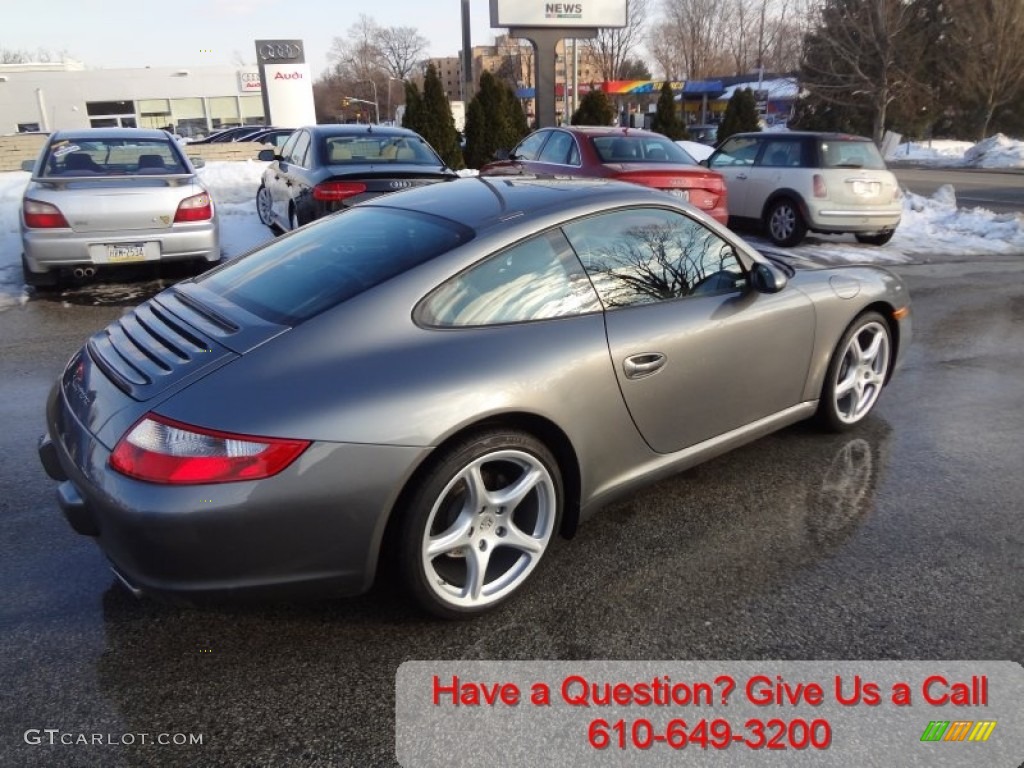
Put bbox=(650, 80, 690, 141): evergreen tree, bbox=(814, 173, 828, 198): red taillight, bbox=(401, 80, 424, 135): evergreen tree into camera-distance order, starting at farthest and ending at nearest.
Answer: bbox=(650, 80, 690, 141): evergreen tree
bbox=(401, 80, 424, 135): evergreen tree
bbox=(814, 173, 828, 198): red taillight

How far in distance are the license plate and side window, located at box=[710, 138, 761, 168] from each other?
28.0 feet

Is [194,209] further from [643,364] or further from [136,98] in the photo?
[136,98]

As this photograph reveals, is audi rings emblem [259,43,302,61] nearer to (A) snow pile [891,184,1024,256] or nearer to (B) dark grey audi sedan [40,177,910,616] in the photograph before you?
(A) snow pile [891,184,1024,256]

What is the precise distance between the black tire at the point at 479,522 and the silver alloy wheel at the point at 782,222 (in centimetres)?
909

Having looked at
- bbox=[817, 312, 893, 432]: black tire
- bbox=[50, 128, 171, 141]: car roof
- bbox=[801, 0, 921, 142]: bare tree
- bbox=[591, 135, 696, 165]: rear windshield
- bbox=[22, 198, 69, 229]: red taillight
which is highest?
bbox=[801, 0, 921, 142]: bare tree

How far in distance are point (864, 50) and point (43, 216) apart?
25.3m

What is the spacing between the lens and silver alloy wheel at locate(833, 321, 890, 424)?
4035 millimetres

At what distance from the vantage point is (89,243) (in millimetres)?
6840

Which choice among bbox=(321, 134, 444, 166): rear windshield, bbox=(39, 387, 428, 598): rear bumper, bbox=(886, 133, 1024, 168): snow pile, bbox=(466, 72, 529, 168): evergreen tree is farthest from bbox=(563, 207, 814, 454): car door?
bbox=(886, 133, 1024, 168): snow pile

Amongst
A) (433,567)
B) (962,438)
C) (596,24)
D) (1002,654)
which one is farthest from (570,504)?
(596,24)

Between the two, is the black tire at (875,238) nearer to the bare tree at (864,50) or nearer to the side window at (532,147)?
the side window at (532,147)

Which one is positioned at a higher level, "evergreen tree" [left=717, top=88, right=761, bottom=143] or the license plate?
"evergreen tree" [left=717, top=88, right=761, bottom=143]
